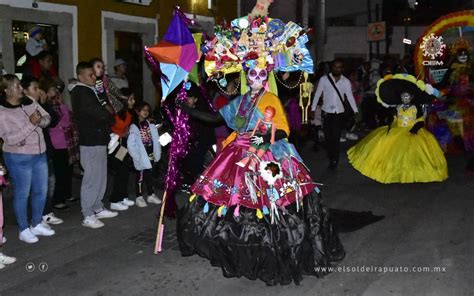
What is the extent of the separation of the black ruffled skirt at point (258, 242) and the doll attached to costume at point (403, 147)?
4.53 meters

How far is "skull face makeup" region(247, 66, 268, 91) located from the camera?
203 inches

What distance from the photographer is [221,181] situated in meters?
4.93

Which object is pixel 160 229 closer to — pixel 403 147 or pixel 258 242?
pixel 258 242

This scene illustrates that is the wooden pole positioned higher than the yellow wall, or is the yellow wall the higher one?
the yellow wall

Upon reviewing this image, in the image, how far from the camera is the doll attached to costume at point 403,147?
902 centimetres

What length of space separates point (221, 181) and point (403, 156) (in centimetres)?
512

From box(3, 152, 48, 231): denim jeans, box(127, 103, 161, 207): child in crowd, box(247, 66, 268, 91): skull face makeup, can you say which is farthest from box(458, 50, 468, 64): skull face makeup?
box(3, 152, 48, 231): denim jeans

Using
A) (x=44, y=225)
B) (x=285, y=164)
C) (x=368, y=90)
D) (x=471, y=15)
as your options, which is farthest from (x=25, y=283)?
(x=368, y=90)

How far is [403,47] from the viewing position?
3653 cm

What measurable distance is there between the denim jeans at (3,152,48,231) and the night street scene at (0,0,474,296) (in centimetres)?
2

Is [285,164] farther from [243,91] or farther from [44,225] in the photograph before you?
[44,225]

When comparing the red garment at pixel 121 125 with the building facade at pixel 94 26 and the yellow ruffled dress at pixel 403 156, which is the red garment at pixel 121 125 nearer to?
the building facade at pixel 94 26

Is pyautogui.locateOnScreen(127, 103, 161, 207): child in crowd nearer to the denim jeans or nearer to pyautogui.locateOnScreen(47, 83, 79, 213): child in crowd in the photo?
pyautogui.locateOnScreen(47, 83, 79, 213): child in crowd

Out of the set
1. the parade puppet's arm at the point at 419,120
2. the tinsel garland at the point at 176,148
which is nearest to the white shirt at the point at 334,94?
the parade puppet's arm at the point at 419,120
